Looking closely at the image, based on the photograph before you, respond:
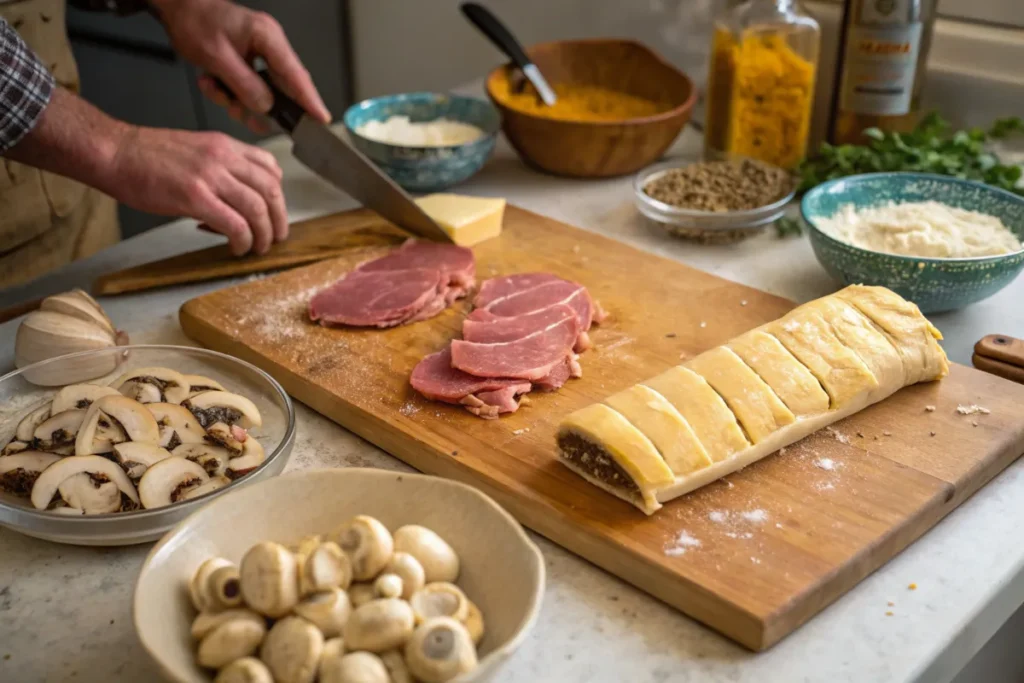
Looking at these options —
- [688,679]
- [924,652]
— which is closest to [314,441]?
[688,679]

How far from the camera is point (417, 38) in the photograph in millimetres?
4480

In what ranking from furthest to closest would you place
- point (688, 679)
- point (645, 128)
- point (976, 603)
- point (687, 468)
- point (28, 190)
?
point (645, 128)
point (28, 190)
point (687, 468)
point (976, 603)
point (688, 679)

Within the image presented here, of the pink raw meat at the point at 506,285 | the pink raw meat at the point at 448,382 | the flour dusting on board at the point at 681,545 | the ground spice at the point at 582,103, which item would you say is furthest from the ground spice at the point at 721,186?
the flour dusting on board at the point at 681,545

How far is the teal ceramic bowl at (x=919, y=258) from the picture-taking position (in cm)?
203

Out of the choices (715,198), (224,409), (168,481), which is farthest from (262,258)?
(715,198)

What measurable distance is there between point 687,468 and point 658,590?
0.20 metres

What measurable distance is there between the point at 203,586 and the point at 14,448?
59 centimetres

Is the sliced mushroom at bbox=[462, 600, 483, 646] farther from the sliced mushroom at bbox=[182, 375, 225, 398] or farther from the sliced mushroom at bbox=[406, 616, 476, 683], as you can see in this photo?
the sliced mushroom at bbox=[182, 375, 225, 398]

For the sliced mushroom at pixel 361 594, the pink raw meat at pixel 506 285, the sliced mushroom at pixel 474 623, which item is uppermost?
the sliced mushroom at pixel 361 594

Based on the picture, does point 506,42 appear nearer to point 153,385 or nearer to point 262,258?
point 262,258

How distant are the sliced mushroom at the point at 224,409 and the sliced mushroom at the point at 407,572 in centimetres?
57

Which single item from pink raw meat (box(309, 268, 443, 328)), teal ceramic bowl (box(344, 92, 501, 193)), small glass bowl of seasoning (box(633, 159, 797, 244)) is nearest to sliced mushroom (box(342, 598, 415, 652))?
pink raw meat (box(309, 268, 443, 328))

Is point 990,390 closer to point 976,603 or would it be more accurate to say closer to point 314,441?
point 976,603

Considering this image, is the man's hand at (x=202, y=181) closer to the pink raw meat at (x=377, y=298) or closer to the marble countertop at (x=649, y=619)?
the pink raw meat at (x=377, y=298)
